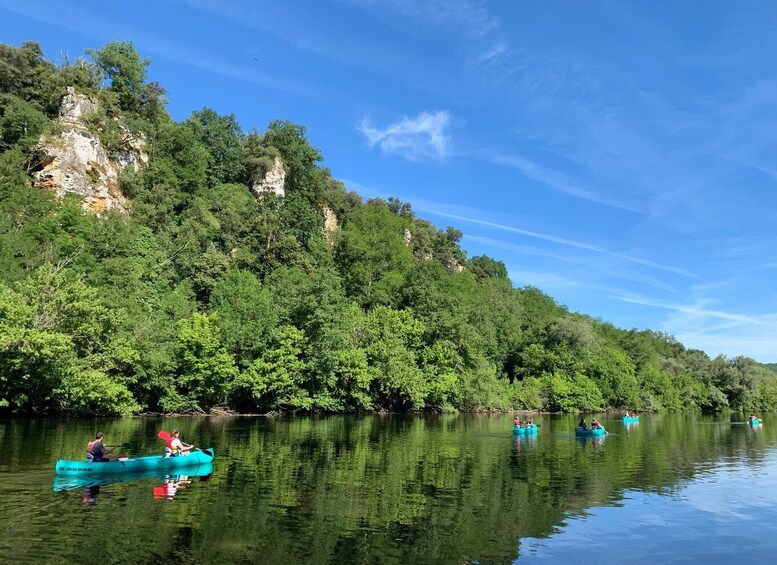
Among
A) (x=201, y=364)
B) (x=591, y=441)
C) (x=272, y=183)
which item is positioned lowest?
(x=591, y=441)

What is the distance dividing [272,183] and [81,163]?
3392 centimetres

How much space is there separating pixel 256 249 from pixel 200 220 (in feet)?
30.3

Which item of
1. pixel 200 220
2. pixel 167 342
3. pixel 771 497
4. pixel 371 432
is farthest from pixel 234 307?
pixel 771 497

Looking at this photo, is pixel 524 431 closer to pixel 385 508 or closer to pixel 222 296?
pixel 385 508

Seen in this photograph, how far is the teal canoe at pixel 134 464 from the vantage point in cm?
1989

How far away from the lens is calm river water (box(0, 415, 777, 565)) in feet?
42.1

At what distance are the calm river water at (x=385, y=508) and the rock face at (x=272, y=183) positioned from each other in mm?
68183

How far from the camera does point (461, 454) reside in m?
31.0

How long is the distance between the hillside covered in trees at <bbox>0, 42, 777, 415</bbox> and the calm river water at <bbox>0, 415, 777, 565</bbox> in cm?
1372

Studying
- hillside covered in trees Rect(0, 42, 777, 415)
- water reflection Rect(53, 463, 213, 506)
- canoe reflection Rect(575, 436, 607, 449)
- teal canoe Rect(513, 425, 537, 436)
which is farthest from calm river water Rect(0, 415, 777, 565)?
hillside covered in trees Rect(0, 42, 777, 415)

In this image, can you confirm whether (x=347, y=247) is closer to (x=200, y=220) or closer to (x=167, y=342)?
(x=200, y=220)

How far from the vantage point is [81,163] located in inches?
2630

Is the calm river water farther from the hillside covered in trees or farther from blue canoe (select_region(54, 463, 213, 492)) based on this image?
the hillside covered in trees

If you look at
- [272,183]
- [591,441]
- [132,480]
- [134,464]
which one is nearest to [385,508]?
[132,480]
